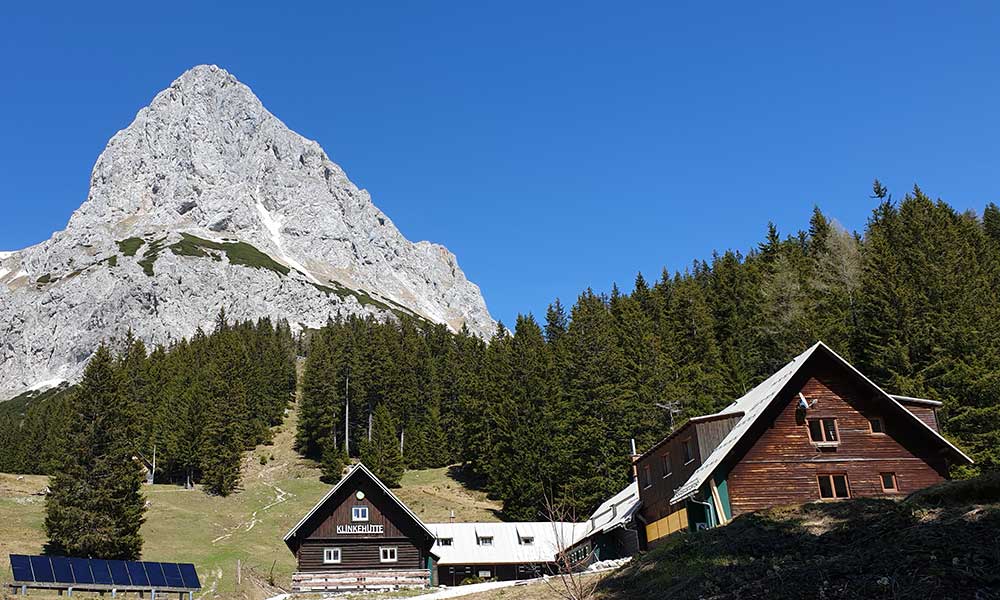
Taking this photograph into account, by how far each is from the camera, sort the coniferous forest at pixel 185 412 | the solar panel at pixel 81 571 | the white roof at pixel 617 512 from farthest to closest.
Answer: the coniferous forest at pixel 185 412 → the white roof at pixel 617 512 → the solar panel at pixel 81 571

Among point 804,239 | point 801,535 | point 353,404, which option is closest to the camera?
point 801,535

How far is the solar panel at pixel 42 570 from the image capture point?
3497cm

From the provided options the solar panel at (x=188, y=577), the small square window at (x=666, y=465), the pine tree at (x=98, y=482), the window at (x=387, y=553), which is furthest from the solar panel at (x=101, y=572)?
the small square window at (x=666, y=465)

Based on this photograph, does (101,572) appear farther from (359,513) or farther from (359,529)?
(359,513)

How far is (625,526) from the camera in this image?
42344mm

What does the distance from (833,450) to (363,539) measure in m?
30.2

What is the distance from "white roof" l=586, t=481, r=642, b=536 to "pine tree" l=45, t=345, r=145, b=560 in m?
33.2

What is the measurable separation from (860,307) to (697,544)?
151ft

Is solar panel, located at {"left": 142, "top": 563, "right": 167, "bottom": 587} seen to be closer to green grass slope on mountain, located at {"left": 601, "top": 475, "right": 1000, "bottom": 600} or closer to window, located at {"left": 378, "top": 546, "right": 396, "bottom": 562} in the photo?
window, located at {"left": 378, "top": 546, "right": 396, "bottom": 562}

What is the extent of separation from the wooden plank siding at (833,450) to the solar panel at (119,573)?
31663 millimetres

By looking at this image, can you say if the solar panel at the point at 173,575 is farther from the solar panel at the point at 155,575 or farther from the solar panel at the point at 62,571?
the solar panel at the point at 62,571

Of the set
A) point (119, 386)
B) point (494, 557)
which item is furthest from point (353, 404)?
point (494, 557)

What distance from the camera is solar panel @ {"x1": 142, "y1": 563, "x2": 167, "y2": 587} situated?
3872 centimetres

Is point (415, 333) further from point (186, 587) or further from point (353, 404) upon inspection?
point (186, 587)
